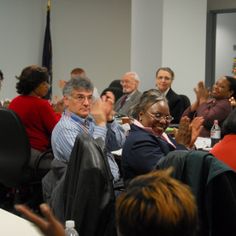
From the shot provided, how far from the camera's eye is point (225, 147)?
2240 mm

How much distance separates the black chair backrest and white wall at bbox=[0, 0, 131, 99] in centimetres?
448

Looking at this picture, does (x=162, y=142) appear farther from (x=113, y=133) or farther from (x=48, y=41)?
(x=48, y=41)

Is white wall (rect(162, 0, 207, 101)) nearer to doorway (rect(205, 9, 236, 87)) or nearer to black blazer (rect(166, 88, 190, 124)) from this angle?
doorway (rect(205, 9, 236, 87))

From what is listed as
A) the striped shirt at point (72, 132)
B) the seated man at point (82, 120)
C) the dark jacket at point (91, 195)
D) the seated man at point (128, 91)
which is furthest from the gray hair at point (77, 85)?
the seated man at point (128, 91)

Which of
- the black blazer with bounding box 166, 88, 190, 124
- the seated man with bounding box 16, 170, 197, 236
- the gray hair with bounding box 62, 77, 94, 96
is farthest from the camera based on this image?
the black blazer with bounding box 166, 88, 190, 124

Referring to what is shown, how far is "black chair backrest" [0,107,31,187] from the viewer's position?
342 centimetres

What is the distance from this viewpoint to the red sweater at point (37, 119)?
12.4ft

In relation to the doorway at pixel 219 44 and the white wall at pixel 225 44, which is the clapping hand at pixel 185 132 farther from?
the white wall at pixel 225 44

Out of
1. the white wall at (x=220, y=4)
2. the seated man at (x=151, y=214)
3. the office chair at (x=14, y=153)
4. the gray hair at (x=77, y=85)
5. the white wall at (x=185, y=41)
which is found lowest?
the office chair at (x=14, y=153)

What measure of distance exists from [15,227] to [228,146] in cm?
109

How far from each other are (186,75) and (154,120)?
3905 mm

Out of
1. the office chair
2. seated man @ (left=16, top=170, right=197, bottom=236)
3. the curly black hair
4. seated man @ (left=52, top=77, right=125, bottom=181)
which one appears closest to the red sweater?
the curly black hair

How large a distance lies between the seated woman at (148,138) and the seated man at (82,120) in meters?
0.31

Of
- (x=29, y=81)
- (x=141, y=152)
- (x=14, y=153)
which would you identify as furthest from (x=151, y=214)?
(x=29, y=81)
